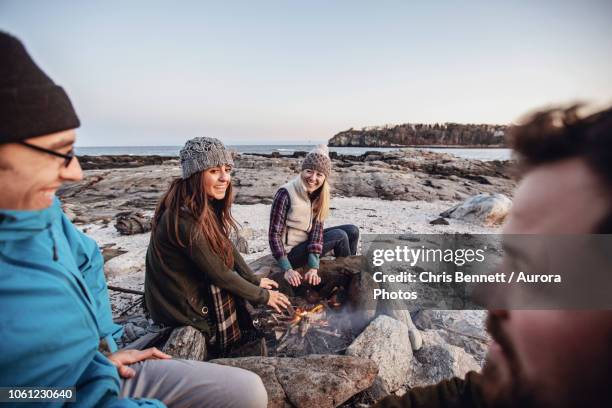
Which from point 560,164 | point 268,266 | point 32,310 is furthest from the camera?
point 268,266

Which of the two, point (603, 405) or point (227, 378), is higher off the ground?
point (603, 405)

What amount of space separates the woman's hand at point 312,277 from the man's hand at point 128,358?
2156 millimetres

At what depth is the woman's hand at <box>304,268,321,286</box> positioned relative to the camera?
3.98 meters

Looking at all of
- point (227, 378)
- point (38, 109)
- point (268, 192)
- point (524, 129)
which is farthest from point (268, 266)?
point (268, 192)

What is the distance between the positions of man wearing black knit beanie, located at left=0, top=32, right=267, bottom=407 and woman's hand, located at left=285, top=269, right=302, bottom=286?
2.42 m

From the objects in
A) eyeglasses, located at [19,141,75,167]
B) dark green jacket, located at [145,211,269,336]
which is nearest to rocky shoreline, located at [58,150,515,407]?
dark green jacket, located at [145,211,269,336]

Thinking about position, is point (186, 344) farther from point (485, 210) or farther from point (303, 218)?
point (485, 210)

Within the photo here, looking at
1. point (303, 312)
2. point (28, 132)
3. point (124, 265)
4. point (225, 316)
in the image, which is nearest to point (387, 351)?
point (303, 312)

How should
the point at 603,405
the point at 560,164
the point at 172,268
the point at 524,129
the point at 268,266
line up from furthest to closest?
1. the point at 268,266
2. the point at 172,268
3. the point at 524,129
4. the point at 560,164
5. the point at 603,405

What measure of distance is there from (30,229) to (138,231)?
6.72 m

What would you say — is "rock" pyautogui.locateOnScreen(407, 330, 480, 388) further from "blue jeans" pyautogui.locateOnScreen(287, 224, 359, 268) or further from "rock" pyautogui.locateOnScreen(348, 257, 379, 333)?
"blue jeans" pyautogui.locateOnScreen(287, 224, 359, 268)

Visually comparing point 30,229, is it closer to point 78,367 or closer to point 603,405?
point 78,367

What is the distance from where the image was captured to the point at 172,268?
282cm

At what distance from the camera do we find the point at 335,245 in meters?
4.76
